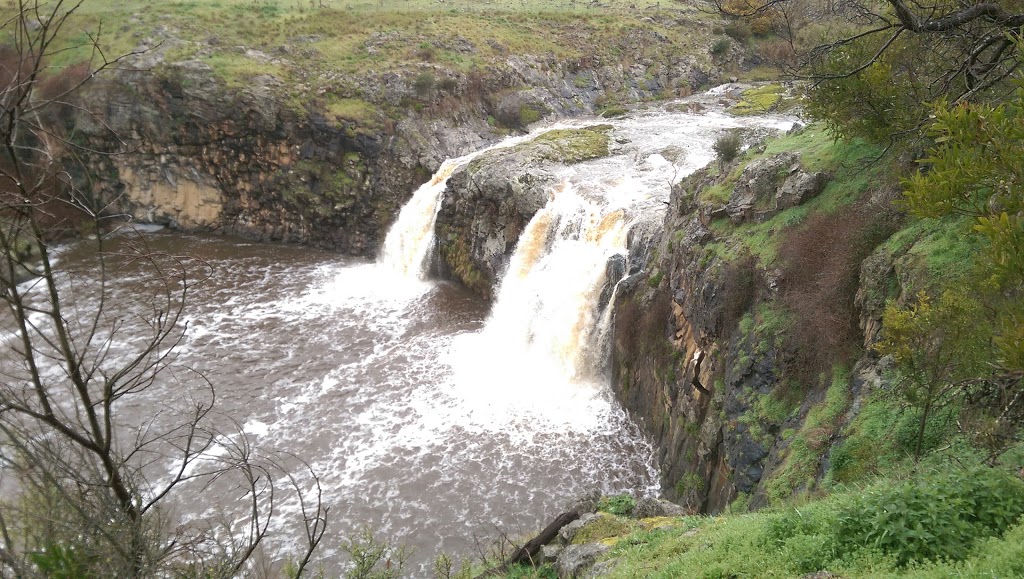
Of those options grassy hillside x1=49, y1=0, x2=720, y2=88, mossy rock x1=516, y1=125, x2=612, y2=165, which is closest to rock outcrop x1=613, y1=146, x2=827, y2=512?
mossy rock x1=516, y1=125, x2=612, y2=165

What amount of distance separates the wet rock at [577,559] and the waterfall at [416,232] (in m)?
17.9

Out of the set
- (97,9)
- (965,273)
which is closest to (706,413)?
(965,273)

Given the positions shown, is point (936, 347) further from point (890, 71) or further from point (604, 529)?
point (890, 71)

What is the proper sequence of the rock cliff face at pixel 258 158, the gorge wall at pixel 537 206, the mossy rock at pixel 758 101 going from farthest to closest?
the mossy rock at pixel 758 101 < the rock cliff face at pixel 258 158 < the gorge wall at pixel 537 206

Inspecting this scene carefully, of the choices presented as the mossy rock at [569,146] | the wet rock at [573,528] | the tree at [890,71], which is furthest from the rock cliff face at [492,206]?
the wet rock at [573,528]

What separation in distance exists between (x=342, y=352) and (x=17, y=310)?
16878mm

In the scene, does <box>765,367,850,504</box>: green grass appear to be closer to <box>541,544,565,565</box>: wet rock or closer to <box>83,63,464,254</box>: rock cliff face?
<box>541,544,565,565</box>: wet rock

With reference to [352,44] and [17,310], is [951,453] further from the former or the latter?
[352,44]

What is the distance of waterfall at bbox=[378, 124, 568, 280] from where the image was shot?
24922 millimetres

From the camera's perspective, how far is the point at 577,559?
7.67 metres

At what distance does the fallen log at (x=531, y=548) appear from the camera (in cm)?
862

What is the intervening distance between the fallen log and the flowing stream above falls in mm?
2201

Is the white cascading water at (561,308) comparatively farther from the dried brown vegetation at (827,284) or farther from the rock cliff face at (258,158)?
the rock cliff face at (258,158)

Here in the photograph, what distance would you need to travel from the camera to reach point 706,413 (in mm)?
11797
